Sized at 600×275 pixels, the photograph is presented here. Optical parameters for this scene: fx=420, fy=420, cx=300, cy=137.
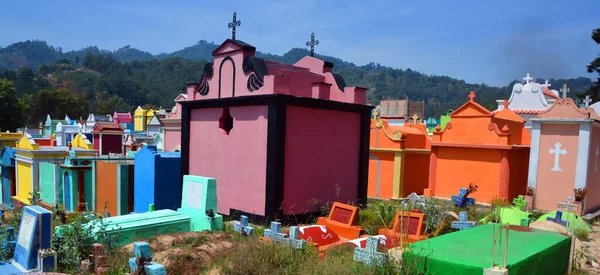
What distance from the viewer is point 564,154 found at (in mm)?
13367

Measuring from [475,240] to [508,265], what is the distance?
133cm

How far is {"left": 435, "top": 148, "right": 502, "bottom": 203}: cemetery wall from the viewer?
568 inches

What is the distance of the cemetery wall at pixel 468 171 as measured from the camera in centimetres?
1442

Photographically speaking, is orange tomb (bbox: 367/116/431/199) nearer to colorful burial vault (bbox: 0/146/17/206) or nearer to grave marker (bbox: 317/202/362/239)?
grave marker (bbox: 317/202/362/239)

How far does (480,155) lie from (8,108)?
45876 millimetres

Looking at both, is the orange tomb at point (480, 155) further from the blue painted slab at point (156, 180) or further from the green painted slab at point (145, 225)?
the green painted slab at point (145, 225)

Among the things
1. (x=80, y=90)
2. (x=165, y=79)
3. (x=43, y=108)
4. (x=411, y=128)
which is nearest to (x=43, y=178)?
(x=411, y=128)

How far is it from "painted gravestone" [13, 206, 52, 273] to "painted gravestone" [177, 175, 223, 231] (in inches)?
117

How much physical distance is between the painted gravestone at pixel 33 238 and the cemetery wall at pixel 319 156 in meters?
5.15

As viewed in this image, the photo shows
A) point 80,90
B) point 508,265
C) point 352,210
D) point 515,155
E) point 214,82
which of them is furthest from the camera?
point 80,90

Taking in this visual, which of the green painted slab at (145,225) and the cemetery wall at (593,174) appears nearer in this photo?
the green painted slab at (145,225)

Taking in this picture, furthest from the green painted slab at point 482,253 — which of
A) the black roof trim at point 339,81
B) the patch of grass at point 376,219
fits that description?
the black roof trim at point 339,81

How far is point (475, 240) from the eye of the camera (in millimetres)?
5676

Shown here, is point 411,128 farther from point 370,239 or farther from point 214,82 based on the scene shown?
point 370,239
